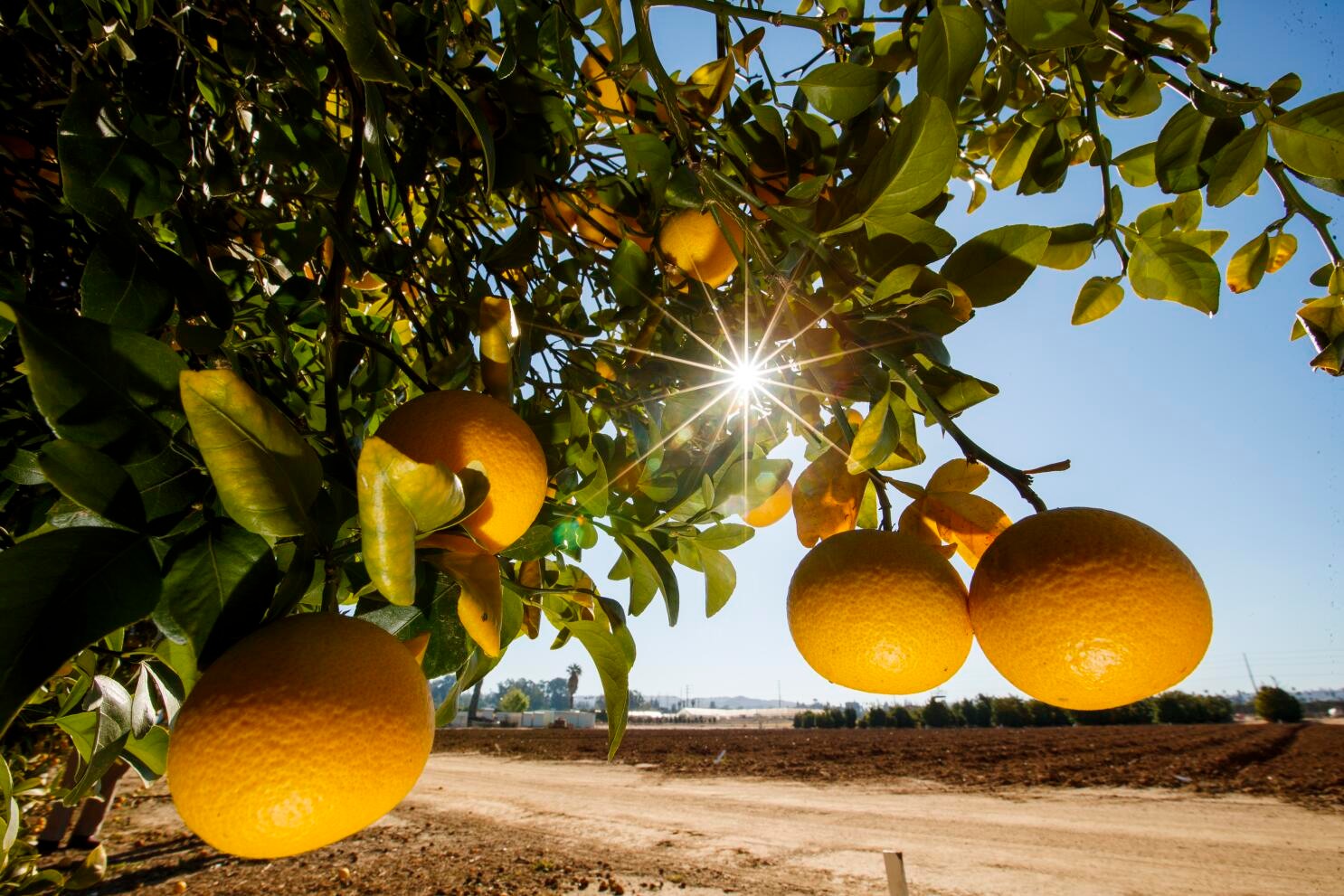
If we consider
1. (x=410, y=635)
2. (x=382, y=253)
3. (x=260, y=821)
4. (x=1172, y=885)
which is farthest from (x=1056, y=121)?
(x=1172, y=885)

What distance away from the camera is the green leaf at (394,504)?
0.31 m

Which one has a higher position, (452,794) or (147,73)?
(147,73)

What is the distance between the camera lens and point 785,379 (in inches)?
29.8

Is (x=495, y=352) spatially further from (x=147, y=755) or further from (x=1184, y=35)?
(x=1184, y=35)

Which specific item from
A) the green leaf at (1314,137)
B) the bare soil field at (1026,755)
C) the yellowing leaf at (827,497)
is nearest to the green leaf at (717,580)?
the yellowing leaf at (827,497)

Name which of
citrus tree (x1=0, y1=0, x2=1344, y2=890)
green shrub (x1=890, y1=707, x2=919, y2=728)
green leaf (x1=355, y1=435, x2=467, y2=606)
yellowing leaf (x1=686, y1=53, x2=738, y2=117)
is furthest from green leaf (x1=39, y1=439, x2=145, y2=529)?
green shrub (x1=890, y1=707, x2=919, y2=728)

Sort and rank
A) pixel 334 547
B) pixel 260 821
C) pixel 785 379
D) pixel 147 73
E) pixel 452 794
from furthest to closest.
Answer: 1. pixel 452 794
2. pixel 147 73
3. pixel 785 379
4. pixel 334 547
5. pixel 260 821

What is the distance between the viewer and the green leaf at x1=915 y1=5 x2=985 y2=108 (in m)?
0.51

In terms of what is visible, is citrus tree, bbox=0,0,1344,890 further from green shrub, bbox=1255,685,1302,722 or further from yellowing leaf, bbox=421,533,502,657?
green shrub, bbox=1255,685,1302,722

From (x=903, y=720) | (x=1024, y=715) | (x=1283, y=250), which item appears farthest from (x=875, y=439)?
(x=903, y=720)

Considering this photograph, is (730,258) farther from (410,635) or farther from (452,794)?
(452,794)

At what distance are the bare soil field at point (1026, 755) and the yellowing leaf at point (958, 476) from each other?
1516 centimetres

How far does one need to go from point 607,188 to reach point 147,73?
665 mm

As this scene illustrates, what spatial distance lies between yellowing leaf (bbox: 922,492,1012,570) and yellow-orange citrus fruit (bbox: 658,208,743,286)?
409 mm
